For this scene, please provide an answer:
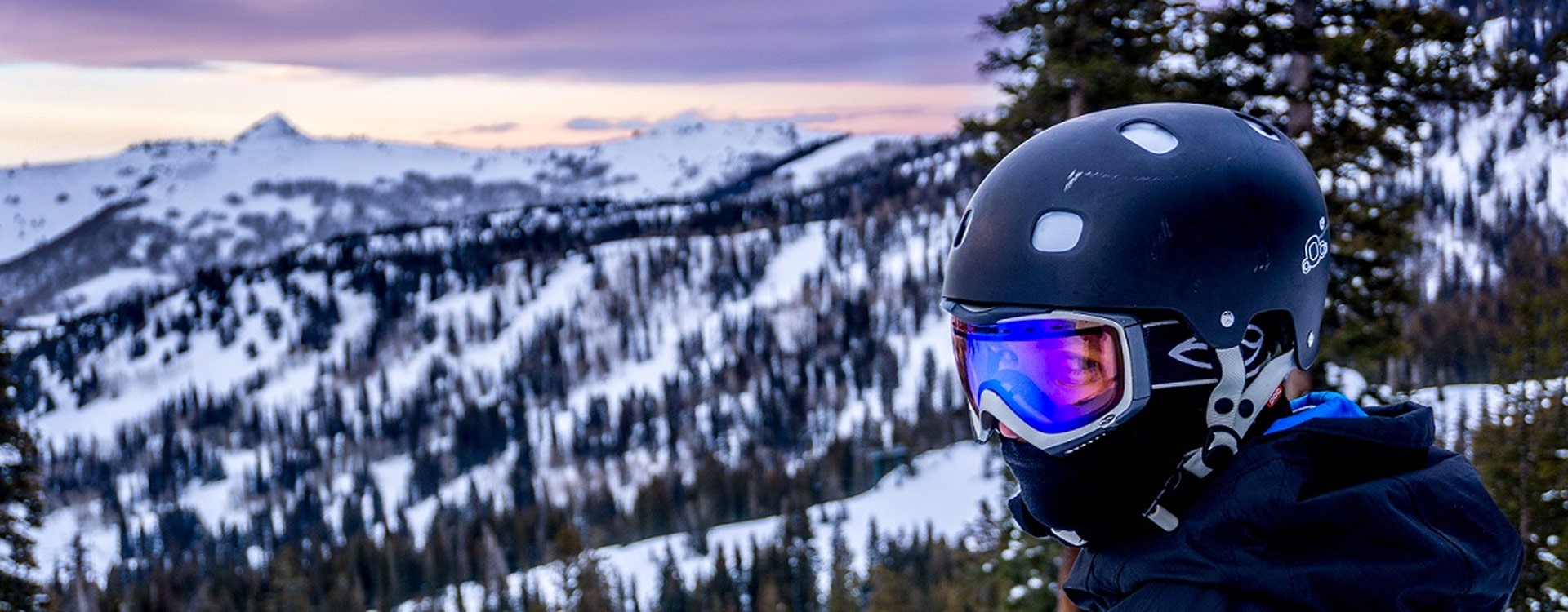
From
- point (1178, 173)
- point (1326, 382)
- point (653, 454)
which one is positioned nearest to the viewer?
point (1178, 173)

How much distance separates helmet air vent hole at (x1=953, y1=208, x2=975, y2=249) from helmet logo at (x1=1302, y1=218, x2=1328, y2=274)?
1050 millimetres

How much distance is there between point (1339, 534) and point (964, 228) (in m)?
1.56

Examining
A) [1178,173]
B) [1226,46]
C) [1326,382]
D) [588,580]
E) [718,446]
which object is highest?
[1226,46]

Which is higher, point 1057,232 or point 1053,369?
point 1057,232

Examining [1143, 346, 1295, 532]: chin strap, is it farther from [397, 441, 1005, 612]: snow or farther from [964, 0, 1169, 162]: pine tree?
[397, 441, 1005, 612]: snow

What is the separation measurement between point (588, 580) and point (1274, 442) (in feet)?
233

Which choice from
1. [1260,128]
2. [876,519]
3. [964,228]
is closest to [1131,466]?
[964,228]

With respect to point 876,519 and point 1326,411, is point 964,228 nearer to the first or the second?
point 1326,411

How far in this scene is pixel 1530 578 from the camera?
1445cm

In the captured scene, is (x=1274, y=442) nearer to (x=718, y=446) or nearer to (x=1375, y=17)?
(x=1375, y=17)

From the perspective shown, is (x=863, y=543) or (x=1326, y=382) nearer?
(x=1326, y=382)

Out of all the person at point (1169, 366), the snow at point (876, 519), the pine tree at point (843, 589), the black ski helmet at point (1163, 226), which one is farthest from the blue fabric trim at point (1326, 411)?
the snow at point (876, 519)

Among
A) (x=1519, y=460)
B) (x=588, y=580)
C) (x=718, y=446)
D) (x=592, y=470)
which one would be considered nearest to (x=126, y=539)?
(x=592, y=470)

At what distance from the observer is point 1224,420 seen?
3.02 metres
